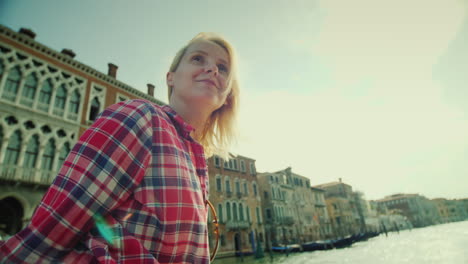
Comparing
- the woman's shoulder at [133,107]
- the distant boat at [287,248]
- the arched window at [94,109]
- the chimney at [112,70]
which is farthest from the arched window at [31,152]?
the distant boat at [287,248]

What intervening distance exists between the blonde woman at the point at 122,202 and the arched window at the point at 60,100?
1485 cm

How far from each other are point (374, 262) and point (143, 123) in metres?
16.8

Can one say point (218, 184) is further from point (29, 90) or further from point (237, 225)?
point (29, 90)

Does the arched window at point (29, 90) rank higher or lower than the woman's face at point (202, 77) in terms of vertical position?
higher

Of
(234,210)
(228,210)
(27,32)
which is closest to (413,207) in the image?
→ (234,210)

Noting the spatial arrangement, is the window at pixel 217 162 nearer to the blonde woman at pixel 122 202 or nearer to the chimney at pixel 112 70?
the chimney at pixel 112 70

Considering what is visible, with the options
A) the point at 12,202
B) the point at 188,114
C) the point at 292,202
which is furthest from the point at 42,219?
the point at 292,202

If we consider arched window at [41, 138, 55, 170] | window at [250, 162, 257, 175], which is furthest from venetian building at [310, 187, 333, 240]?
arched window at [41, 138, 55, 170]

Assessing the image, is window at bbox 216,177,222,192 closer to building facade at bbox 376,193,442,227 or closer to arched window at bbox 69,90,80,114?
arched window at bbox 69,90,80,114

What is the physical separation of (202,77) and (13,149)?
45.0 ft

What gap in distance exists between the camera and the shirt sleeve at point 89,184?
533 mm

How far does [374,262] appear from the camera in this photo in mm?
13484

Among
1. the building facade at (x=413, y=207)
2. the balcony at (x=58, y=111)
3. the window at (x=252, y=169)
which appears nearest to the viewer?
the balcony at (x=58, y=111)

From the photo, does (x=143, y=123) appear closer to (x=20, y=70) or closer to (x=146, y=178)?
(x=146, y=178)
